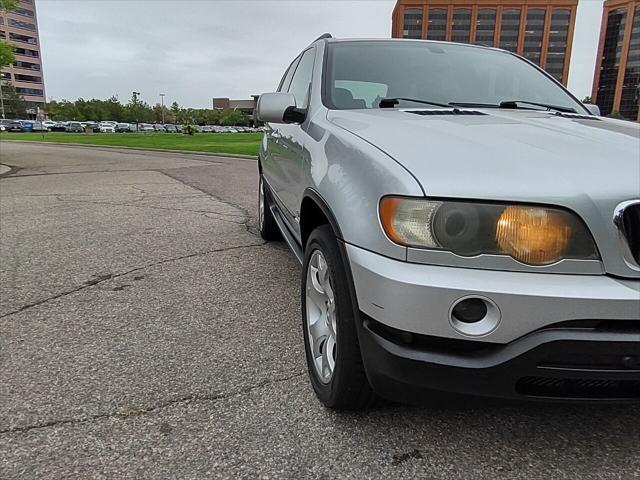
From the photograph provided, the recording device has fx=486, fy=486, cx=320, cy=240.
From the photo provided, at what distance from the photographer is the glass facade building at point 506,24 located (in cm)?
9719

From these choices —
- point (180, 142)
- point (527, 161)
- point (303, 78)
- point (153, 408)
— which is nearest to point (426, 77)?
point (303, 78)

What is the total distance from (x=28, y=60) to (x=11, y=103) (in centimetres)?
2428

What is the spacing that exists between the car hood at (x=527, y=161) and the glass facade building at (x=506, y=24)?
103458 mm

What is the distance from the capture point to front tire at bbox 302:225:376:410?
1873mm

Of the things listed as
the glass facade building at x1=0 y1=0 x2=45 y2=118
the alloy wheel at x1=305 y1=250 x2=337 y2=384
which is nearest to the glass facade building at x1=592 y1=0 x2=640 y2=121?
the alloy wheel at x1=305 y1=250 x2=337 y2=384

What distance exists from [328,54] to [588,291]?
2.36 m

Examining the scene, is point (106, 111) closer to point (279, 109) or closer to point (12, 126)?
point (12, 126)

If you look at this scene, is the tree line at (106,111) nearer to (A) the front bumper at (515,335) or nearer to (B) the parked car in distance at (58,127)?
(B) the parked car in distance at (58,127)

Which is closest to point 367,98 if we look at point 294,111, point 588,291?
point 294,111

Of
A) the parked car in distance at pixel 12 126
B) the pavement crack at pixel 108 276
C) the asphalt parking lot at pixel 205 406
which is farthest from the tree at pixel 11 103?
the asphalt parking lot at pixel 205 406

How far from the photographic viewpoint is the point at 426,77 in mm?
3053

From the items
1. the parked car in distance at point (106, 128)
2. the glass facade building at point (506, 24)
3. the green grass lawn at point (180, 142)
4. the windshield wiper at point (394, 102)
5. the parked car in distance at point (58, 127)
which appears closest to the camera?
the windshield wiper at point (394, 102)

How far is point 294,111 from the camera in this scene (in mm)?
2998

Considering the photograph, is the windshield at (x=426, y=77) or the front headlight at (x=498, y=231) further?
the windshield at (x=426, y=77)
